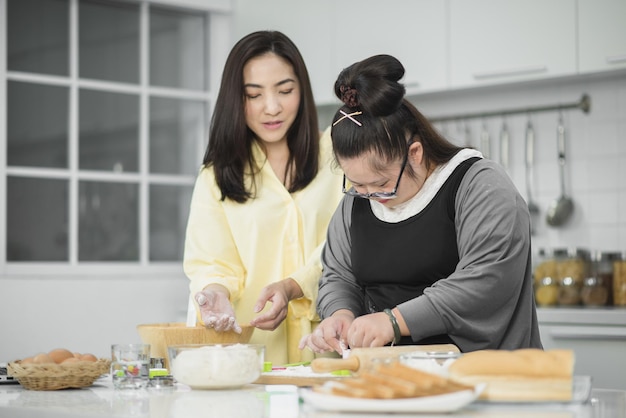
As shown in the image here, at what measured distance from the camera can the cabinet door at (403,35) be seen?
3.73 meters

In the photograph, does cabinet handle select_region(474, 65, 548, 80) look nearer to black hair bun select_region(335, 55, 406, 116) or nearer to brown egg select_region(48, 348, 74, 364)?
black hair bun select_region(335, 55, 406, 116)

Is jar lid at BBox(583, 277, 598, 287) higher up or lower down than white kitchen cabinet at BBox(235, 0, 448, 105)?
lower down

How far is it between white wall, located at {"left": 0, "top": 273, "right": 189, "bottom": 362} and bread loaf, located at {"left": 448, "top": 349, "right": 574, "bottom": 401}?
2690 millimetres

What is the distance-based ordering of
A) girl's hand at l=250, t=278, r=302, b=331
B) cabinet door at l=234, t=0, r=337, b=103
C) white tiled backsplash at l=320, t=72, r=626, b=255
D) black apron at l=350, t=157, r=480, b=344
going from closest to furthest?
black apron at l=350, t=157, r=480, b=344 → girl's hand at l=250, t=278, r=302, b=331 → white tiled backsplash at l=320, t=72, r=626, b=255 → cabinet door at l=234, t=0, r=337, b=103

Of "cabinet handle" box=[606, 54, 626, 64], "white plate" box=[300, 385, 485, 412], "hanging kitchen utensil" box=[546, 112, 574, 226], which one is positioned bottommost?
"white plate" box=[300, 385, 485, 412]

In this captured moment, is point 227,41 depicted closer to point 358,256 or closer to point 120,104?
point 120,104

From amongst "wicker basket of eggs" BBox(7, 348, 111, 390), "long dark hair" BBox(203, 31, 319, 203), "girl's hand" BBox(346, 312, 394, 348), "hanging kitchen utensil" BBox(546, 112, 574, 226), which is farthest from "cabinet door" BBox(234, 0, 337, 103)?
"wicker basket of eggs" BBox(7, 348, 111, 390)

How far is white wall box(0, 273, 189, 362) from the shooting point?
11.9 ft

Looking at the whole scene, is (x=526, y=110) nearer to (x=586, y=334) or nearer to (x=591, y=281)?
(x=591, y=281)

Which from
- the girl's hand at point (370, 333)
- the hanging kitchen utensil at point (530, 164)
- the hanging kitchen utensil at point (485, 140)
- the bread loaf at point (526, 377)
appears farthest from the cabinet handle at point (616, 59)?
the bread loaf at point (526, 377)

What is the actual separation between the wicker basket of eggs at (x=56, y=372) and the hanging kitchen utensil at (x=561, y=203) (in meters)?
2.33

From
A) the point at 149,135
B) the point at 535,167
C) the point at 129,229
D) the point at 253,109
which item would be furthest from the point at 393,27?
the point at 253,109

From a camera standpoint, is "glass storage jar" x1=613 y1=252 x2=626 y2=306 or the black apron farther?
"glass storage jar" x1=613 y1=252 x2=626 y2=306

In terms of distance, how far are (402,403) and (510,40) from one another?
8.54 ft
